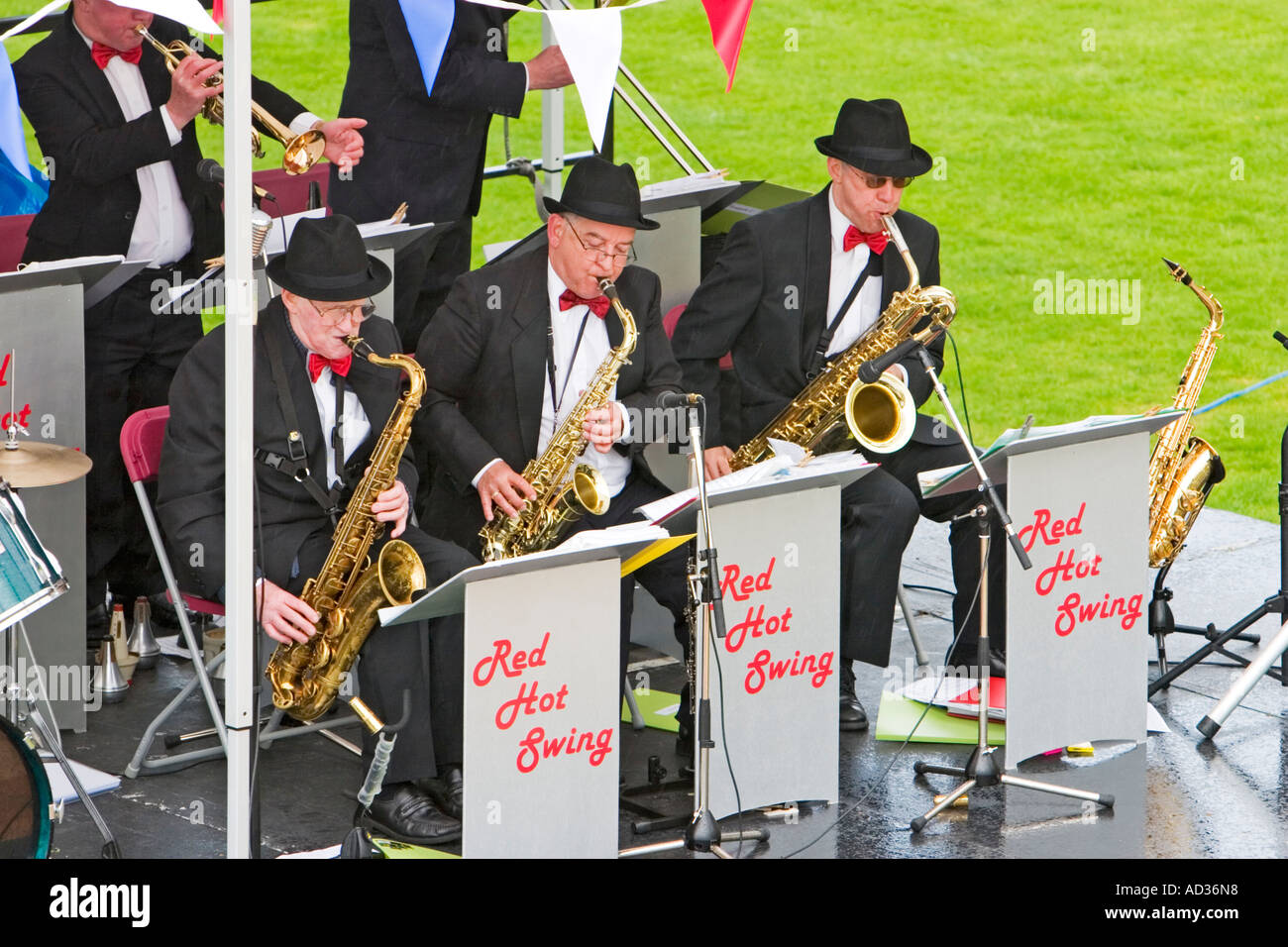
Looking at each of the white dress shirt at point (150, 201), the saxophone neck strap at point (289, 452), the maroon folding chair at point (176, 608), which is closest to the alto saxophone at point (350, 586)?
the saxophone neck strap at point (289, 452)

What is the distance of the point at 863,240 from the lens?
7.46 m

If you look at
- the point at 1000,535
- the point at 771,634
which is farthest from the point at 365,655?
the point at 1000,535

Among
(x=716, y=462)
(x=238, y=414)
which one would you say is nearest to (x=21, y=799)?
(x=238, y=414)

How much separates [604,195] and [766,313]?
40.4 inches

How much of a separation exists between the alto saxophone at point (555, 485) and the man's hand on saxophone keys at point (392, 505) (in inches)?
20.0

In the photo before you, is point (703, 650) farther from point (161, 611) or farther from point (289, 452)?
point (161, 611)

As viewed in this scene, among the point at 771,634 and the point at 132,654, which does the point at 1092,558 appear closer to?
the point at 771,634

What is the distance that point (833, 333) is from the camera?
7.48 metres

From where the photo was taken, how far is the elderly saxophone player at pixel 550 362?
6.75 meters

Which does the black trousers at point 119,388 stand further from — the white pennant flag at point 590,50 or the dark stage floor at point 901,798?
the white pennant flag at point 590,50

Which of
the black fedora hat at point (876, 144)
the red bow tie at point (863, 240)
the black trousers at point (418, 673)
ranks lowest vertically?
the black trousers at point (418, 673)

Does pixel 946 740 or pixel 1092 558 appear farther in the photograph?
pixel 946 740
